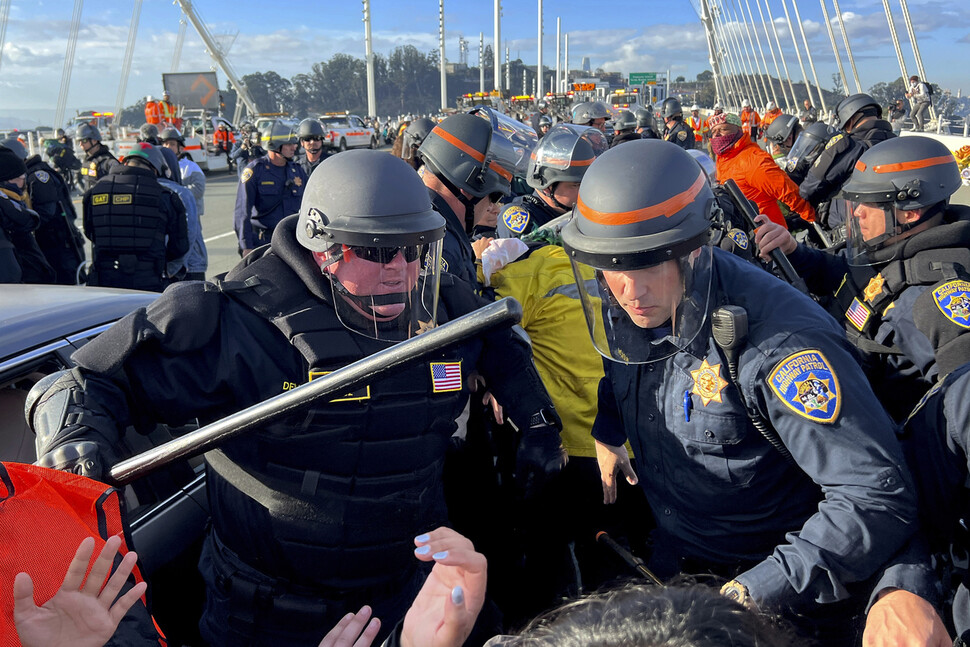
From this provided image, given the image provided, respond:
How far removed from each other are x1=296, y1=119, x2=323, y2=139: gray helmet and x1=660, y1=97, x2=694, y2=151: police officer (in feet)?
18.2

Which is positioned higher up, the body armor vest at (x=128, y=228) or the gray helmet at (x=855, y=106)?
the gray helmet at (x=855, y=106)

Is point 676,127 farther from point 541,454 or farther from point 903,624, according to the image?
point 903,624

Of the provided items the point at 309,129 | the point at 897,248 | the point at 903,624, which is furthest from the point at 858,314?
the point at 309,129

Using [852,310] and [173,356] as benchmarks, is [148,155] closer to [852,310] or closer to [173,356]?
[173,356]

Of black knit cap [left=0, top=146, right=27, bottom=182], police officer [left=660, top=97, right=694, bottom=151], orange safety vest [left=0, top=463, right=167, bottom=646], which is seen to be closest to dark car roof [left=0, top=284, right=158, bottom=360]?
orange safety vest [left=0, top=463, right=167, bottom=646]

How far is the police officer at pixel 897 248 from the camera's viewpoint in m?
2.88

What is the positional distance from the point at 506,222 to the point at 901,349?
2.06m

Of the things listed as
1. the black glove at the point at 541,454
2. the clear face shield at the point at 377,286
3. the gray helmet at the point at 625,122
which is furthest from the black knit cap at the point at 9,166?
the gray helmet at the point at 625,122

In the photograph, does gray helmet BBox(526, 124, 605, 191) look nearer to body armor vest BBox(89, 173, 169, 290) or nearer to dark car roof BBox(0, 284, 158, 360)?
dark car roof BBox(0, 284, 158, 360)

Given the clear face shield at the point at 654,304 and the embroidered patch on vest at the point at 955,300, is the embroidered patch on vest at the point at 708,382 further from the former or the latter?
the embroidered patch on vest at the point at 955,300

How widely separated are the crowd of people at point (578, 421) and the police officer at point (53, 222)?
5.47m

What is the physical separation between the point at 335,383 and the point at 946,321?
2248mm

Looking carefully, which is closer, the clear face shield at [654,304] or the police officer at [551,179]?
the clear face shield at [654,304]

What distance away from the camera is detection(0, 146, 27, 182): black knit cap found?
597 cm
